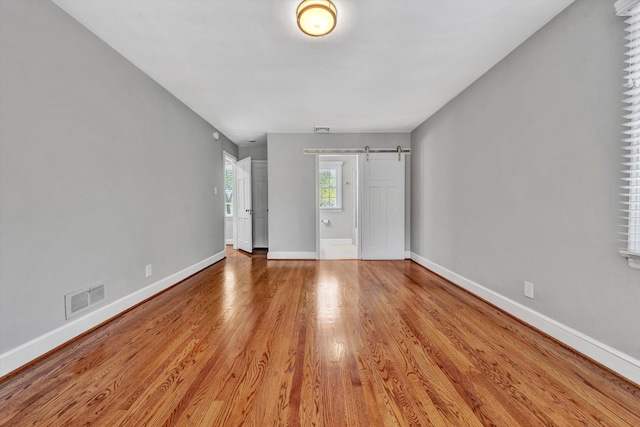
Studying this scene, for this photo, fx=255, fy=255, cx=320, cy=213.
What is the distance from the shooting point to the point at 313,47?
7.34 feet

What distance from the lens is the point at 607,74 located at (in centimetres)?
158

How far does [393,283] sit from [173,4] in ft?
11.3

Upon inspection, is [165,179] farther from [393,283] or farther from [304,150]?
[393,283]

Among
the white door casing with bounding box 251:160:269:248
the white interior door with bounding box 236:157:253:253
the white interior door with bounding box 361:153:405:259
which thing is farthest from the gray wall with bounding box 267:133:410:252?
the white door casing with bounding box 251:160:269:248

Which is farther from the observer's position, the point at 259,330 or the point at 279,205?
the point at 279,205

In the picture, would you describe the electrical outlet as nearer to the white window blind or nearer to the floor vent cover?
the white window blind

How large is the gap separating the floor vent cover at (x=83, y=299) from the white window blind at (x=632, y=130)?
3680 millimetres

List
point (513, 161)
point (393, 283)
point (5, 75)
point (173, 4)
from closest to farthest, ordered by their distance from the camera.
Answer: point (5, 75)
point (173, 4)
point (513, 161)
point (393, 283)

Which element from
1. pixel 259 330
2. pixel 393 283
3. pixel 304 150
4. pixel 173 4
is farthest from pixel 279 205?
pixel 173 4

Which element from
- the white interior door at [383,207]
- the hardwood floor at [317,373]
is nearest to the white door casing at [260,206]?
the white interior door at [383,207]

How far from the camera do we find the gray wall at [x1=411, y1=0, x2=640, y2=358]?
61.8 inches

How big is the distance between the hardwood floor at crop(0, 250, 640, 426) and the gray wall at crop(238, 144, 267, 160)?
4.02m

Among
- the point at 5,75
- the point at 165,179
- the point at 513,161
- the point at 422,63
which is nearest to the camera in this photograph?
the point at 5,75

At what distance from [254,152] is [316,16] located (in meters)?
4.41
